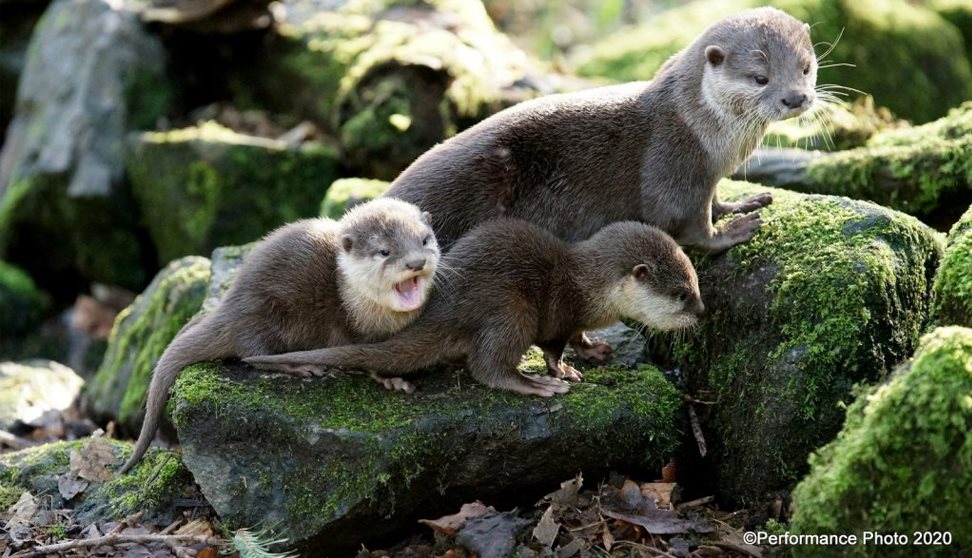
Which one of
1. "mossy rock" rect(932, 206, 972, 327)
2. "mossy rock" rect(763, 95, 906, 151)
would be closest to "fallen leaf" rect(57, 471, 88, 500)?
"mossy rock" rect(932, 206, 972, 327)

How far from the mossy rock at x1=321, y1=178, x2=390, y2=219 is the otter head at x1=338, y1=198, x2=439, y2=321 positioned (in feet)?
6.24

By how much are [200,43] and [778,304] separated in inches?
302

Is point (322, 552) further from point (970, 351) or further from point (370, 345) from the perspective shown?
point (970, 351)

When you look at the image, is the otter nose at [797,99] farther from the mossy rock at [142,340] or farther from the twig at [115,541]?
the mossy rock at [142,340]

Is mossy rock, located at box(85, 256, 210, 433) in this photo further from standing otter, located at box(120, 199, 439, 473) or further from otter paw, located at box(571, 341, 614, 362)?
otter paw, located at box(571, 341, 614, 362)

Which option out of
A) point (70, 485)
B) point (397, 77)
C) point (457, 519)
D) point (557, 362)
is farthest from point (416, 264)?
point (397, 77)

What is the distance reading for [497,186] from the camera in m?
5.52

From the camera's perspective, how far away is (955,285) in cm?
438

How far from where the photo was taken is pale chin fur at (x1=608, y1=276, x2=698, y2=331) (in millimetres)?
5168

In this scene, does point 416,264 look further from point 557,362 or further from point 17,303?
point 17,303

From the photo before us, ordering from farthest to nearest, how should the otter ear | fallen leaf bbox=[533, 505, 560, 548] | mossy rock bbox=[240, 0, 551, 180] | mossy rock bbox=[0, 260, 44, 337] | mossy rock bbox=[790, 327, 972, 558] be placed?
mossy rock bbox=[0, 260, 44, 337]
mossy rock bbox=[240, 0, 551, 180]
the otter ear
fallen leaf bbox=[533, 505, 560, 548]
mossy rock bbox=[790, 327, 972, 558]

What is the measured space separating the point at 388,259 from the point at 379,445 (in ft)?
2.95

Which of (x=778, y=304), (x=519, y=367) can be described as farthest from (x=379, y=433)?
Result: (x=778, y=304)

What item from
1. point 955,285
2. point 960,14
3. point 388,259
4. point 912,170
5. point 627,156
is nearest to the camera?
point 955,285
